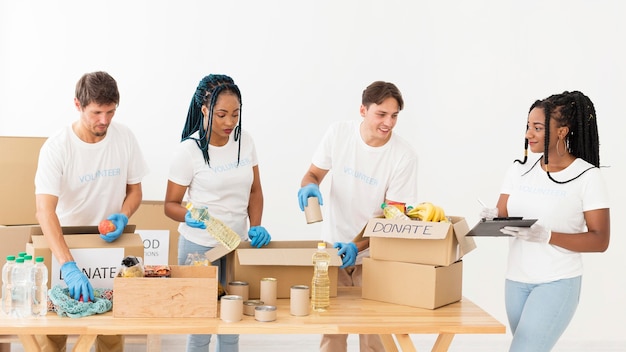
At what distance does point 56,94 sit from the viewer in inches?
157

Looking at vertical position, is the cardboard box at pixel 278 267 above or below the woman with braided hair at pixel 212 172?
below

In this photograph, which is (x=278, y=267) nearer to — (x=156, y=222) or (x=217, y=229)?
(x=217, y=229)

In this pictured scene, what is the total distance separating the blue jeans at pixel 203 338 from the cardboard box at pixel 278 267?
0.18 m

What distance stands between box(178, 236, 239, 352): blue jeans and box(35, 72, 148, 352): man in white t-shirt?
26 centimetres

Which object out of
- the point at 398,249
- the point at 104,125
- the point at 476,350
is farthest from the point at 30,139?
the point at 476,350

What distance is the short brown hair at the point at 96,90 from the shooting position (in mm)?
2453

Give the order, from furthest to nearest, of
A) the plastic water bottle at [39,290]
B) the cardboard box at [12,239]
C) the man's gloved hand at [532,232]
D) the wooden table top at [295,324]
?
the cardboard box at [12,239] < the man's gloved hand at [532,232] < the plastic water bottle at [39,290] < the wooden table top at [295,324]

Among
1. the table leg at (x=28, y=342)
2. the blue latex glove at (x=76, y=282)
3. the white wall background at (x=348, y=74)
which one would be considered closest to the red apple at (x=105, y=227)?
the blue latex glove at (x=76, y=282)

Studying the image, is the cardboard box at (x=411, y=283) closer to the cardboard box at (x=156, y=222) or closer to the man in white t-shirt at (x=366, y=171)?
the man in white t-shirt at (x=366, y=171)

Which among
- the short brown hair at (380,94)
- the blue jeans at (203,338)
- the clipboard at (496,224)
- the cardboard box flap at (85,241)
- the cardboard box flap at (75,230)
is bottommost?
the blue jeans at (203,338)

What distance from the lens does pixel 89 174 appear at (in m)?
2.62

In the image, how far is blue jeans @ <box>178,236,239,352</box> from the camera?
106 inches

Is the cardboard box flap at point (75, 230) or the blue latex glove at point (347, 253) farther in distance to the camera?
the blue latex glove at point (347, 253)

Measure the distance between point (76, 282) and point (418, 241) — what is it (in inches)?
44.3
